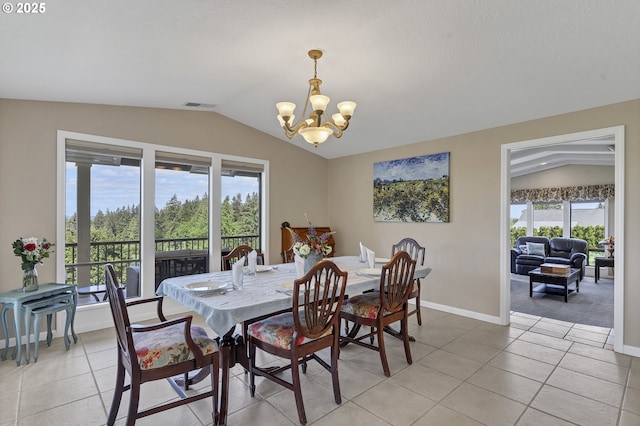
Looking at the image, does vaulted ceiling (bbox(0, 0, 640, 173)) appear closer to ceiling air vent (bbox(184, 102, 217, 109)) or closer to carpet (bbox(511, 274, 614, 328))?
ceiling air vent (bbox(184, 102, 217, 109))

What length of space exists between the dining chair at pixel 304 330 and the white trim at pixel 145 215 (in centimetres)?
243

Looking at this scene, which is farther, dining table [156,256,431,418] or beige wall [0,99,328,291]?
beige wall [0,99,328,291]

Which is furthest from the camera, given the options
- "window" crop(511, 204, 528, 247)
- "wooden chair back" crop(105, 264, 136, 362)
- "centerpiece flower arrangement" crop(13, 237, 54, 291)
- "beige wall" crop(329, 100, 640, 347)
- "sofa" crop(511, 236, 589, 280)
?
"window" crop(511, 204, 528, 247)

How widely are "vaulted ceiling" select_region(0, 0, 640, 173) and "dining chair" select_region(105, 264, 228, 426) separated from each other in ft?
5.50

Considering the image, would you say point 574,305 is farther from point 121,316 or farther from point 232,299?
point 121,316

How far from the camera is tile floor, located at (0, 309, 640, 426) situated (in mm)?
2129

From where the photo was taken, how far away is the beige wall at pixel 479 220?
10.3ft

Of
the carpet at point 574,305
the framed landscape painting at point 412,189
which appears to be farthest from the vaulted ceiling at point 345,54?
the carpet at point 574,305

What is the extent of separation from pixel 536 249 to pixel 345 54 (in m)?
7.28

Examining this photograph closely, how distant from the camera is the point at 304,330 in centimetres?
217

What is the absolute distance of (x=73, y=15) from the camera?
6.47ft

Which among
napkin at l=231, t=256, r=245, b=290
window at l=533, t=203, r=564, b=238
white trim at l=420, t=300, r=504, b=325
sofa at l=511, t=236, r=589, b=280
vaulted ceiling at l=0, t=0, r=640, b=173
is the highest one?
vaulted ceiling at l=0, t=0, r=640, b=173

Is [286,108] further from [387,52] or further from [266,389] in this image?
[266,389]

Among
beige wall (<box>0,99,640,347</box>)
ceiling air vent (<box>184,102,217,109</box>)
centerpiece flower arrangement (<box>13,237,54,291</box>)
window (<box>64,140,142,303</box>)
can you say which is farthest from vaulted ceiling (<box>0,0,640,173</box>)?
centerpiece flower arrangement (<box>13,237,54,291</box>)
